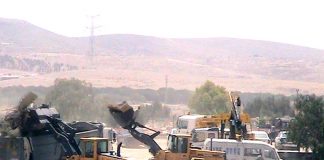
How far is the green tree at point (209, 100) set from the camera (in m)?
71.2

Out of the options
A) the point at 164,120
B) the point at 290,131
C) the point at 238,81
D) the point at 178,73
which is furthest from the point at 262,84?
the point at 290,131

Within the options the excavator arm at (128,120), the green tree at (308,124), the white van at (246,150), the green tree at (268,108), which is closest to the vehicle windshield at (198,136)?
the green tree at (308,124)

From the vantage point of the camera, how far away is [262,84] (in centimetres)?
16488

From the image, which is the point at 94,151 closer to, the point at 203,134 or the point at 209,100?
the point at 203,134

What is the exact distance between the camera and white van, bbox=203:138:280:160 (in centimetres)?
2820

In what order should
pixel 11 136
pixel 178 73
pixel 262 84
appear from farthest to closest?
pixel 178 73 → pixel 262 84 → pixel 11 136

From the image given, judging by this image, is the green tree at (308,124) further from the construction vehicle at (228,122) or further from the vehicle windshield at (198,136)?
the vehicle windshield at (198,136)

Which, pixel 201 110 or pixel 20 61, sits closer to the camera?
pixel 201 110

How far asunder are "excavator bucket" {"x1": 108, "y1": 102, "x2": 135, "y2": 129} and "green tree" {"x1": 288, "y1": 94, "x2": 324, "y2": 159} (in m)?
10.3

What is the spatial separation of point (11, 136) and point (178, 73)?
16022 cm

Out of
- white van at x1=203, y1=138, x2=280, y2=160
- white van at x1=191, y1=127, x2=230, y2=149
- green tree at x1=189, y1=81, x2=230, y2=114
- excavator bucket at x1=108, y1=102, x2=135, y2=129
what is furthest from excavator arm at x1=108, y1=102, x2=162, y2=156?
green tree at x1=189, y1=81, x2=230, y2=114

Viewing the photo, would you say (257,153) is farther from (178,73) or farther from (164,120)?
(178,73)

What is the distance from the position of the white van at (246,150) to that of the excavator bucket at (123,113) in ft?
10.6

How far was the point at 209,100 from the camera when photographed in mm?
73125
